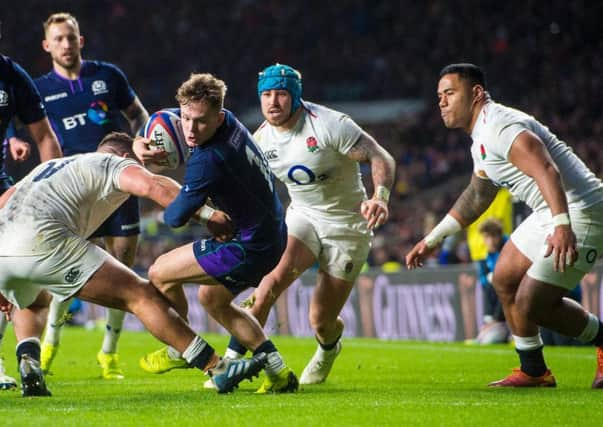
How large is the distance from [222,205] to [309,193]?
5.54 feet

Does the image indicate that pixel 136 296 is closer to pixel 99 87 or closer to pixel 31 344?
pixel 31 344

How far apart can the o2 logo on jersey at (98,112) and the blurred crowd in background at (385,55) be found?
1164 centimetres

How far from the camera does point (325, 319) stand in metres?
8.23

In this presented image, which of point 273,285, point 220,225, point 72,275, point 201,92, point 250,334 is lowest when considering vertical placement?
point 250,334

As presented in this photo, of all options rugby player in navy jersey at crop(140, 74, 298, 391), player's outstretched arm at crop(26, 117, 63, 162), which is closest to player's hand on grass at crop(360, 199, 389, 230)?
rugby player in navy jersey at crop(140, 74, 298, 391)

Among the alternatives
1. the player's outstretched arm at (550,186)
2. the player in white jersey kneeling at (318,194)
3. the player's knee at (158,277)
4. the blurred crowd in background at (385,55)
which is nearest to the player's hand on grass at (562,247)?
the player's outstretched arm at (550,186)

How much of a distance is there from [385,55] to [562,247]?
84.8 ft

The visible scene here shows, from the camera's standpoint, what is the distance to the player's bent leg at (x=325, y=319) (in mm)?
8188

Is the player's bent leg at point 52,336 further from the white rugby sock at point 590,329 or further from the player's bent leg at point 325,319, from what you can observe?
the white rugby sock at point 590,329

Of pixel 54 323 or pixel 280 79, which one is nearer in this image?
pixel 280 79

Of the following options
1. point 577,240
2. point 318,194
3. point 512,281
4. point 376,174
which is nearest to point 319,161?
point 318,194

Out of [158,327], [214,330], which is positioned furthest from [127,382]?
[214,330]

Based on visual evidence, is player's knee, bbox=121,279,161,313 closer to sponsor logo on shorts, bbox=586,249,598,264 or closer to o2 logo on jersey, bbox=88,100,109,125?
sponsor logo on shorts, bbox=586,249,598,264

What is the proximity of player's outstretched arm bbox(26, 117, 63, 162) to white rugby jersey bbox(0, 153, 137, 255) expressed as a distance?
158 centimetres
